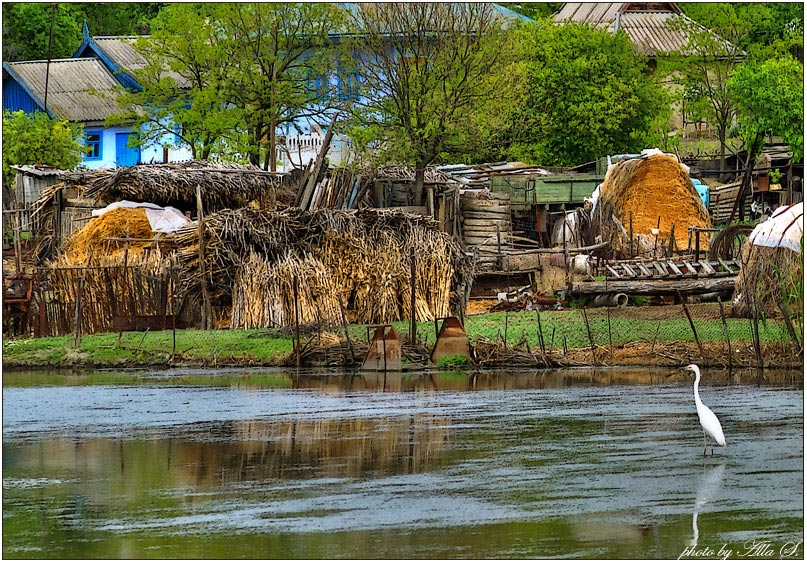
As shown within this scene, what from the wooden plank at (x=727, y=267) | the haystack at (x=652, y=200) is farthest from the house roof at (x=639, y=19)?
the wooden plank at (x=727, y=267)

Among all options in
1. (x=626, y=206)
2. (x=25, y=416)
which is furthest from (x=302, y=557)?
(x=626, y=206)

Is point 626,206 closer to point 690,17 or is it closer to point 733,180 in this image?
point 733,180

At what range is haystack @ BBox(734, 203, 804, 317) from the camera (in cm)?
2503

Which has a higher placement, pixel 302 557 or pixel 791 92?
pixel 791 92

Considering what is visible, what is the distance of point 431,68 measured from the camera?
1640 inches

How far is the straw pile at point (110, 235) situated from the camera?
35.2m

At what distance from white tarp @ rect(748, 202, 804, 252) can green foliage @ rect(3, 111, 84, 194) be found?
108 feet

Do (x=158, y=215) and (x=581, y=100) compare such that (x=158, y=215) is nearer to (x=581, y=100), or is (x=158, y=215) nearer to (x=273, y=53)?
(x=273, y=53)

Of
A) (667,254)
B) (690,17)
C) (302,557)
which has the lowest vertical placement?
(302,557)

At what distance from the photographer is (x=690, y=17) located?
5628 cm

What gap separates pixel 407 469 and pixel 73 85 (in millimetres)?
51542

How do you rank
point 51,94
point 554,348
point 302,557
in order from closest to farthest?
1. point 302,557
2. point 554,348
3. point 51,94

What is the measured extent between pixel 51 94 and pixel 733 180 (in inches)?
1204

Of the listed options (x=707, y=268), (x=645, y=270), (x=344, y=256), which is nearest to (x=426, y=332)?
(x=344, y=256)
